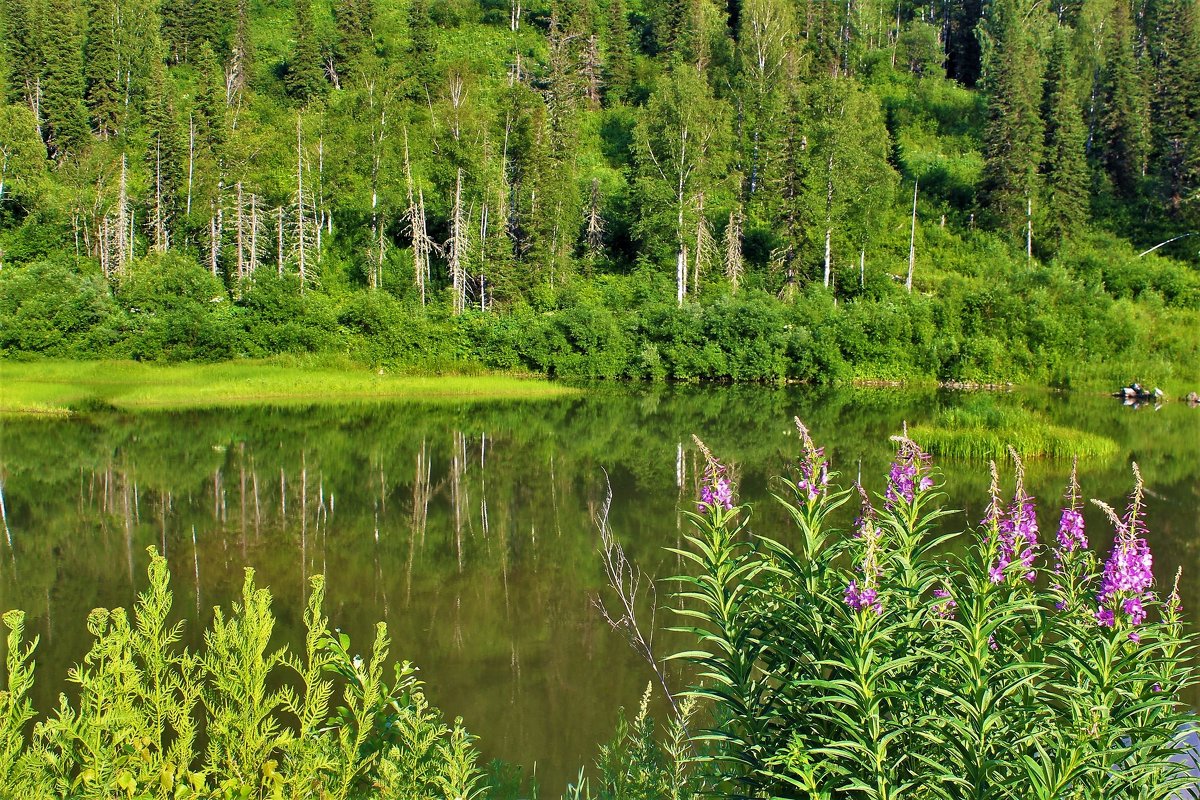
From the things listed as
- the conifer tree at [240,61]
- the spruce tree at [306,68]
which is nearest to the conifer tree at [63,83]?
the conifer tree at [240,61]

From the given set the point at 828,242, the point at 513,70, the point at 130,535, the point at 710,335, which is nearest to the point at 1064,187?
the point at 828,242

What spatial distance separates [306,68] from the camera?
61000 millimetres

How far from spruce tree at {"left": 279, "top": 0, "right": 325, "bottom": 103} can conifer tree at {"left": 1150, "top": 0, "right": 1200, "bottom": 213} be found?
5197cm

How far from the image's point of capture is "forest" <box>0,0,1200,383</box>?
39750mm

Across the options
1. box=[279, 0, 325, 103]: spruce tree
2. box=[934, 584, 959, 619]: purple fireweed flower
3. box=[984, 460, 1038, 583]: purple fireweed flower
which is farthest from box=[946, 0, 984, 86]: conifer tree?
box=[934, 584, 959, 619]: purple fireweed flower

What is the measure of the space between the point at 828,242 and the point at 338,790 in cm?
4495

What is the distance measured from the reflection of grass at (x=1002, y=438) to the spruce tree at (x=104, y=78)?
56.7m

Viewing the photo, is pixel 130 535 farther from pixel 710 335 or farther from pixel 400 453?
pixel 710 335

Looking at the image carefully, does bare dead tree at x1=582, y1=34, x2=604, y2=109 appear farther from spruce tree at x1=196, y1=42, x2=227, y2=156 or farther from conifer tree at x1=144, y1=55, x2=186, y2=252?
conifer tree at x1=144, y1=55, x2=186, y2=252

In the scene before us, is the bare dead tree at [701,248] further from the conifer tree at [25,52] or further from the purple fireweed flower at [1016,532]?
the conifer tree at [25,52]

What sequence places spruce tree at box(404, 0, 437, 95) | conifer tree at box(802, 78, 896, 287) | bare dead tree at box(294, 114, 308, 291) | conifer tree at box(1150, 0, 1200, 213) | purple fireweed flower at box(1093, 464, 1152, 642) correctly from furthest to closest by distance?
spruce tree at box(404, 0, 437, 95) → conifer tree at box(1150, 0, 1200, 213) → conifer tree at box(802, 78, 896, 287) → bare dead tree at box(294, 114, 308, 291) → purple fireweed flower at box(1093, 464, 1152, 642)

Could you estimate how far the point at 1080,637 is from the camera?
3.23 m

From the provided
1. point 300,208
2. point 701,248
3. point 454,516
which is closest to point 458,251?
point 300,208

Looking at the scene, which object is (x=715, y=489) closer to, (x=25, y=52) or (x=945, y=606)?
(x=945, y=606)
